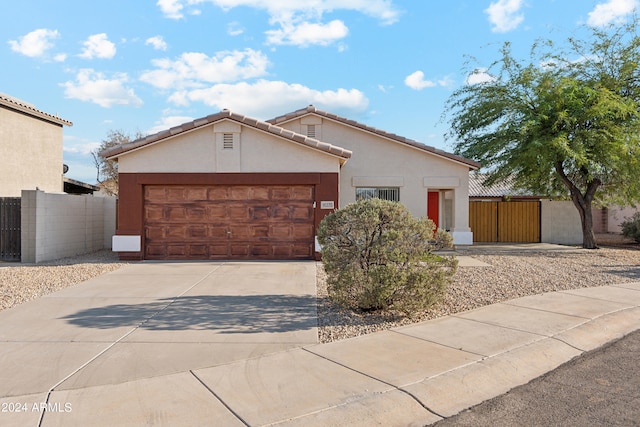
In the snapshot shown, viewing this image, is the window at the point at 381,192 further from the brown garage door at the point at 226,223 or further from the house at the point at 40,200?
the house at the point at 40,200

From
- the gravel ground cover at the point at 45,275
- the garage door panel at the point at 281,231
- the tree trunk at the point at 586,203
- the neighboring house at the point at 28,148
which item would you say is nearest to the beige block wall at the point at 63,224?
the gravel ground cover at the point at 45,275

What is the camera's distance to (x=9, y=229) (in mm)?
14406

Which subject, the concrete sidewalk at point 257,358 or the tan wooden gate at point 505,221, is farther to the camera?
the tan wooden gate at point 505,221

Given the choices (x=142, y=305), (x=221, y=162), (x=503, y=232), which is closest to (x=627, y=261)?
(x=503, y=232)

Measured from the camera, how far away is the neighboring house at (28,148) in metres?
19.2

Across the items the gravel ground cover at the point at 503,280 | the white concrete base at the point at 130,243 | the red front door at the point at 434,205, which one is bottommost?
the gravel ground cover at the point at 503,280

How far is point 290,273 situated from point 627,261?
11228mm

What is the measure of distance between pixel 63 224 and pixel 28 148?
7.43m

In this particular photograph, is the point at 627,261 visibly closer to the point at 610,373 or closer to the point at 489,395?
the point at 610,373

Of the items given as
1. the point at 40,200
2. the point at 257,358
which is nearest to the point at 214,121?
the point at 40,200

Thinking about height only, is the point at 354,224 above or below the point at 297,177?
below

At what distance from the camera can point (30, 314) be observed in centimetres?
784

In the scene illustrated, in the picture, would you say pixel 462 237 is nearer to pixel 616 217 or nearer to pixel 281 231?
pixel 281 231

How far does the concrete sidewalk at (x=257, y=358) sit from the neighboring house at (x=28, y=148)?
13.0m
